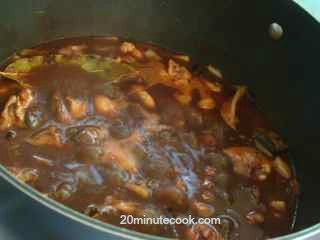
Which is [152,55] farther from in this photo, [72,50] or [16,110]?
[16,110]

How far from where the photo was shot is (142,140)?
1.48 meters

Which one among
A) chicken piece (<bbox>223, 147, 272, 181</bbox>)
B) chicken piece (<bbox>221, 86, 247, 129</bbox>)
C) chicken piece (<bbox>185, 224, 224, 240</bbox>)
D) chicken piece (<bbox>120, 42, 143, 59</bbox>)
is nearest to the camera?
chicken piece (<bbox>185, 224, 224, 240</bbox>)

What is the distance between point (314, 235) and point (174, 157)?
57 cm

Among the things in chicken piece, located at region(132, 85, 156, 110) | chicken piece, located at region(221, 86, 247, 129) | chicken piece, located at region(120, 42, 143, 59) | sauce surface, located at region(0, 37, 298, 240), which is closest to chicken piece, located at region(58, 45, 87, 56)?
sauce surface, located at region(0, 37, 298, 240)

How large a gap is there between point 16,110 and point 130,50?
18.0 inches

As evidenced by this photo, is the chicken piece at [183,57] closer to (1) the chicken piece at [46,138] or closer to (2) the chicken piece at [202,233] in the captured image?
(1) the chicken piece at [46,138]

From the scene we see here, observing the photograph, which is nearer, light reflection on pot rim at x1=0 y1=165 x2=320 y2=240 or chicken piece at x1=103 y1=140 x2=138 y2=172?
light reflection on pot rim at x1=0 y1=165 x2=320 y2=240

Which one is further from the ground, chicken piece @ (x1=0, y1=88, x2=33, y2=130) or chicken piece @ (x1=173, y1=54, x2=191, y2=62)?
chicken piece @ (x1=173, y1=54, x2=191, y2=62)

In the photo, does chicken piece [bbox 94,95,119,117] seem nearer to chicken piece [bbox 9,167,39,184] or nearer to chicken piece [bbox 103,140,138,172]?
chicken piece [bbox 103,140,138,172]

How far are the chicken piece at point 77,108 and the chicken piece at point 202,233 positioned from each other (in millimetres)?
434

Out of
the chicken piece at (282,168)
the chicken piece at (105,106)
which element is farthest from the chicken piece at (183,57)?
the chicken piece at (282,168)

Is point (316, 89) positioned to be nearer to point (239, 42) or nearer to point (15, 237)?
point (239, 42)

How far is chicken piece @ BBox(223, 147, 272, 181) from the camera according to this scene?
58.8 inches

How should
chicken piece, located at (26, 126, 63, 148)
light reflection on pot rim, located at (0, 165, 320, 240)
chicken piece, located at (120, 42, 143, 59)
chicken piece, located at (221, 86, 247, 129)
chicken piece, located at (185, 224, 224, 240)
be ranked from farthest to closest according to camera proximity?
1. chicken piece, located at (120, 42, 143, 59)
2. chicken piece, located at (221, 86, 247, 129)
3. chicken piece, located at (26, 126, 63, 148)
4. chicken piece, located at (185, 224, 224, 240)
5. light reflection on pot rim, located at (0, 165, 320, 240)
